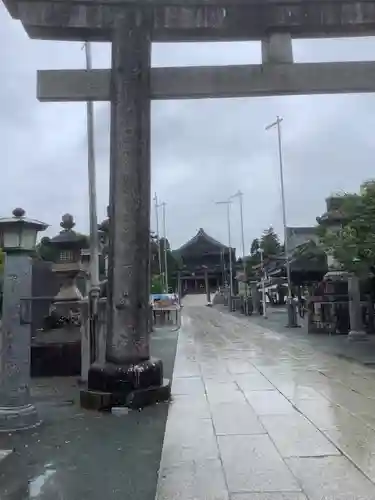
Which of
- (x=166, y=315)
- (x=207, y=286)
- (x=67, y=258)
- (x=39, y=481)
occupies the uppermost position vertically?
(x=207, y=286)

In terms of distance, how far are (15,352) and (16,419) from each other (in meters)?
0.78

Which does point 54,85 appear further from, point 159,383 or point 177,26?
point 159,383

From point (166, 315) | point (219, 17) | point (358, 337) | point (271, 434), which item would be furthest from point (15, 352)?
point (166, 315)

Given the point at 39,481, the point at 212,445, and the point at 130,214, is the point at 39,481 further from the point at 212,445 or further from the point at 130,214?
the point at 130,214

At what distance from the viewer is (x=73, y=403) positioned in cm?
784

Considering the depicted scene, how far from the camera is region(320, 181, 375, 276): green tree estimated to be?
12.5m

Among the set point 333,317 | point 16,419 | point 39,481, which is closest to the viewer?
point 39,481

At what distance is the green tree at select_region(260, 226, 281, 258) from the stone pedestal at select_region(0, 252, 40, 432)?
53782mm

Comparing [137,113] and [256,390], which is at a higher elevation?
[137,113]

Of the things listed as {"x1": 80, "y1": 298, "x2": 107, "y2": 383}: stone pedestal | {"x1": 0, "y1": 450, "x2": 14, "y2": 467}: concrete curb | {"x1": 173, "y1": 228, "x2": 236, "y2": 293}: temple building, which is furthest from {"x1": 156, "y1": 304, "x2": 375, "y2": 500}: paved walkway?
{"x1": 173, "y1": 228, "x2": 236, "y2": 293}: temple building

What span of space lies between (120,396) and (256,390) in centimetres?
227

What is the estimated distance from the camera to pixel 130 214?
24.8 feet

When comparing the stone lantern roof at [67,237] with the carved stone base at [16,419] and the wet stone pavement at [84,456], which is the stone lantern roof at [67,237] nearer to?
the wet stone pavement at [84,456]

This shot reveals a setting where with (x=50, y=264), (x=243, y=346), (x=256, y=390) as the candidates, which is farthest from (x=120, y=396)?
(x=243, y=346)
